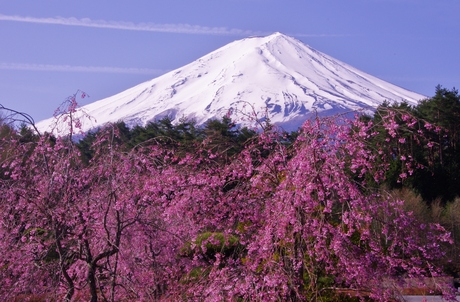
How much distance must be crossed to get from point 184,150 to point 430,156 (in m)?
17.2

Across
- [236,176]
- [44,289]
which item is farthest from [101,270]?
[236,176]

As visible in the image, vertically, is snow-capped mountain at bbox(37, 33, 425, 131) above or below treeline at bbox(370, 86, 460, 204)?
above

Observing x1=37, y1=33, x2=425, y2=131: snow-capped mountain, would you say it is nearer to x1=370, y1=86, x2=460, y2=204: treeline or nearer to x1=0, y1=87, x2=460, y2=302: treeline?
x1=370, y1=86, x2=460, y2=204: treeline

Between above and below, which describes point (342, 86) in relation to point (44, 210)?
above

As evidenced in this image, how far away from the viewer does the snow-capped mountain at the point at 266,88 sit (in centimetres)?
9388

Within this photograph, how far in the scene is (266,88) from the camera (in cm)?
10200

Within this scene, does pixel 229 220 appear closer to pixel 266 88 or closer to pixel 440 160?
pixel 440 160

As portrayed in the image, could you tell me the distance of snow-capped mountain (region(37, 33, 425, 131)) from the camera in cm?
9388

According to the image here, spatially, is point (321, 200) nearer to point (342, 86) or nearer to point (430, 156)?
point (430, 156)

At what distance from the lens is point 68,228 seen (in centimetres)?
636

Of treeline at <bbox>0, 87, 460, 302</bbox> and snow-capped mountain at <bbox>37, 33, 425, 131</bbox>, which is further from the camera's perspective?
snow-capped mountain at <bbox>37, 33, 425, 131</bbox>

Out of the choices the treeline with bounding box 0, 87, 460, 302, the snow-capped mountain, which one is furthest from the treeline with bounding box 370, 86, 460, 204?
the snow-capped mountain

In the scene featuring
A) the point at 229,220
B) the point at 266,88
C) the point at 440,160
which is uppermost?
the point at 266,88

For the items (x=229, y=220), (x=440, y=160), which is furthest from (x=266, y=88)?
(x=229, y=220)
